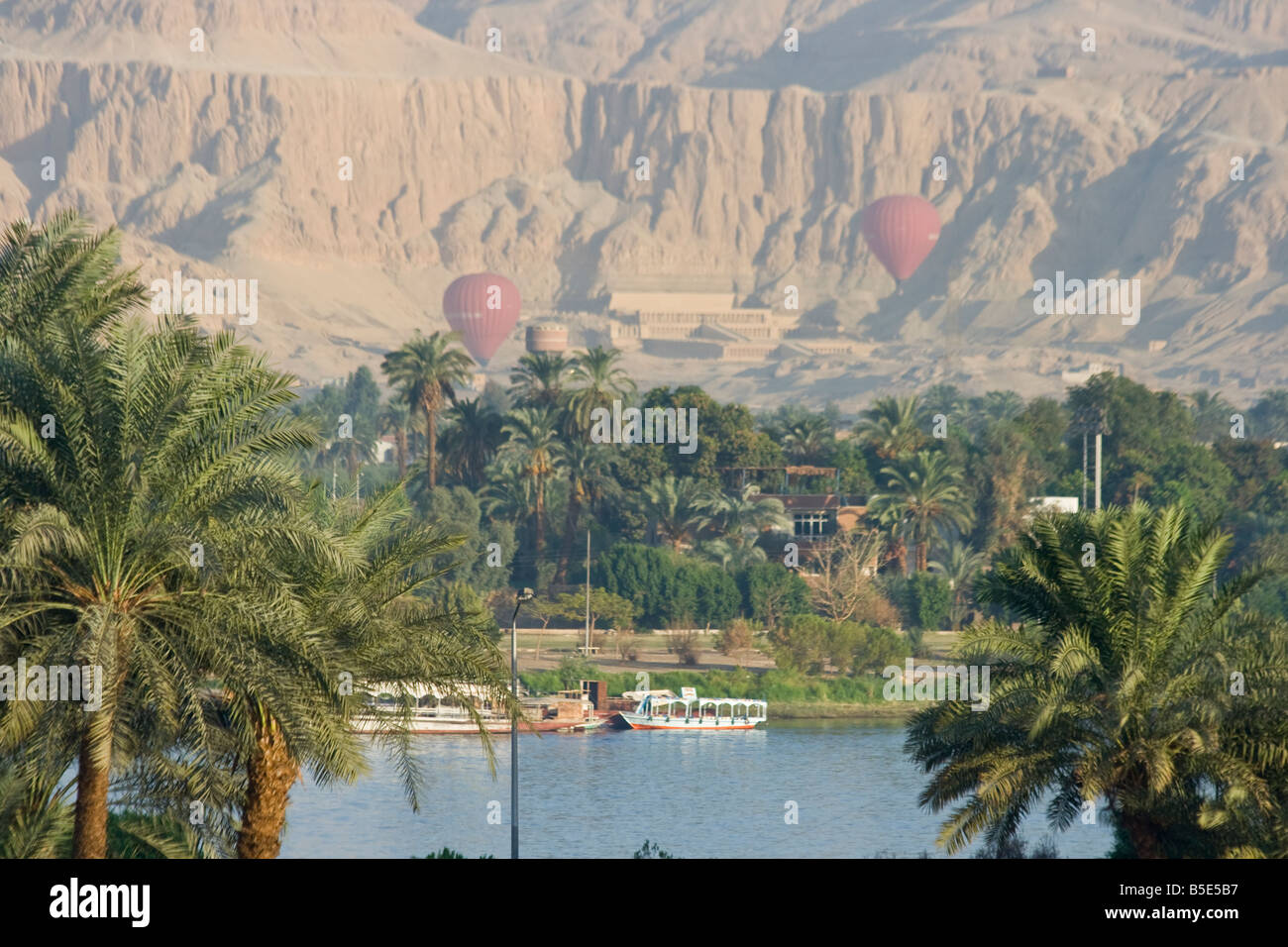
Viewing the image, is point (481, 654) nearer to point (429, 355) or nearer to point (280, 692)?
point (280, 692)

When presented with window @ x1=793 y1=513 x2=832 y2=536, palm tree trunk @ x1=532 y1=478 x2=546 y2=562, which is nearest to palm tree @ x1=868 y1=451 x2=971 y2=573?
window @ x1=793 y1=513 x2=832 y2=536

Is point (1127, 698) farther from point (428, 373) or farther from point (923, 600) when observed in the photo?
point (428, 373)

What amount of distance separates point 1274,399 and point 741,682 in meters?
102

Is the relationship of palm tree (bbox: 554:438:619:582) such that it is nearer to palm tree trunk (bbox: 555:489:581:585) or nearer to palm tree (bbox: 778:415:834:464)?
palm tree trunk (bbox: 555:489:581:585)

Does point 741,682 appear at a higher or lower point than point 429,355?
lower

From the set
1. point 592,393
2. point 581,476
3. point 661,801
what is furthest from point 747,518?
point 661,801

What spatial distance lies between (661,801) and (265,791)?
35465mm

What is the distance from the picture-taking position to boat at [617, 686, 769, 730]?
71.4 meters

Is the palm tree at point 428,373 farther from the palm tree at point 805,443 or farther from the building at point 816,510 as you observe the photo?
the palm tree at point 805,443

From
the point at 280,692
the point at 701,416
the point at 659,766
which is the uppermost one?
the point at 701,416

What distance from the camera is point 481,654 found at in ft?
76.6

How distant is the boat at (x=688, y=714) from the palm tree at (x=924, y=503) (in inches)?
582

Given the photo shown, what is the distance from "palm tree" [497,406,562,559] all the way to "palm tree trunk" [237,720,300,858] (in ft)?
211
